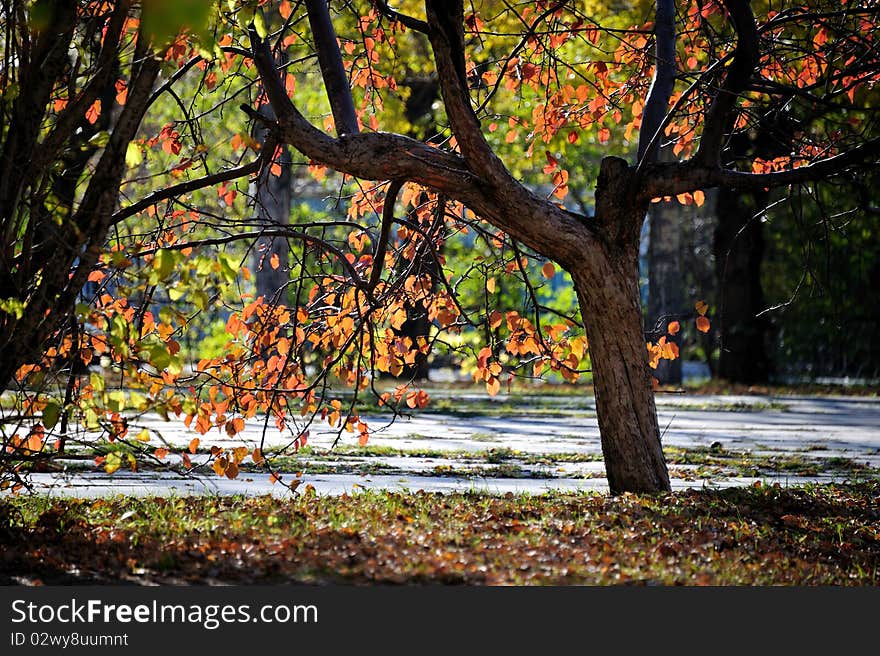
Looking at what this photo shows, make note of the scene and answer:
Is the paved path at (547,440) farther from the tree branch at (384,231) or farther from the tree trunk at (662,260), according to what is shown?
the tree trunk at (662,260)

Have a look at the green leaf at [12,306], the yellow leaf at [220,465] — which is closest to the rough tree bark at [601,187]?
the yellow leaf at [220,465]

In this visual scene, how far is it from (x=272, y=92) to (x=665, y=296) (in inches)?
590

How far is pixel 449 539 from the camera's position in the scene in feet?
17.9

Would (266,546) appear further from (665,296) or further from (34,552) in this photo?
(665,296)

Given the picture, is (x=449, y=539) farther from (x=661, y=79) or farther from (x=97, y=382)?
(x=661, y=79)

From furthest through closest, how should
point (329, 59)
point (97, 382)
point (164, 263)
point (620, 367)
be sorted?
point (329, 59)
point (620, 367)
point (97, 382)
point (164, 263)

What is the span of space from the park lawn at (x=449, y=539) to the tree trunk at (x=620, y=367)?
0.28 m

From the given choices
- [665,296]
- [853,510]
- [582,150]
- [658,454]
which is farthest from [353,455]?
[582,150]

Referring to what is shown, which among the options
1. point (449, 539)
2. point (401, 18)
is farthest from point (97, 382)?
point (401, 18)

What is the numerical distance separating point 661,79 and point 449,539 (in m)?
3.62

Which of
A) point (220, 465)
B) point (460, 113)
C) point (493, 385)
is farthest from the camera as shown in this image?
point (493, 385)

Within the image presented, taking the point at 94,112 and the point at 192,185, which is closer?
the point at 192,185

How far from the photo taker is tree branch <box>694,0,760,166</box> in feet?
21.4

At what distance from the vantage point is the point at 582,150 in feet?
77.8
